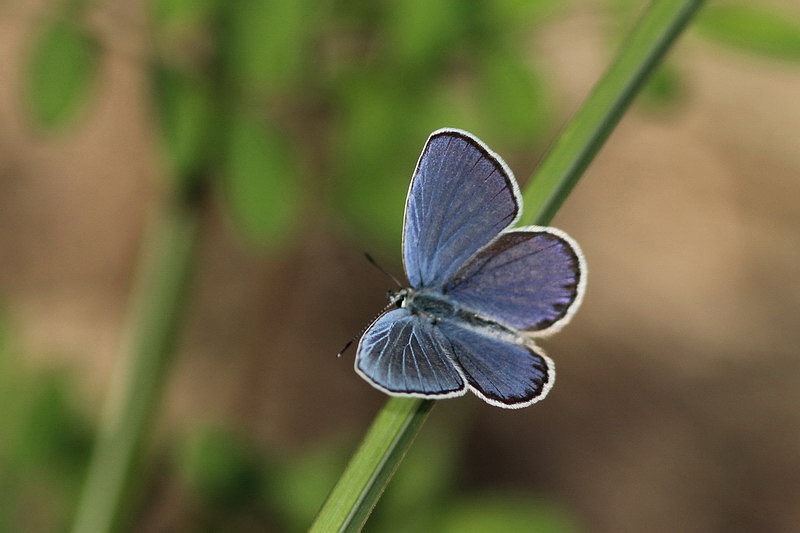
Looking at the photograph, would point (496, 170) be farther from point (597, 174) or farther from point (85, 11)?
point (597, 174)

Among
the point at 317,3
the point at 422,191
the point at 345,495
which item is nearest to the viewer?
the point at 345,495

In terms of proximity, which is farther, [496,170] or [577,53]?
[577,53]

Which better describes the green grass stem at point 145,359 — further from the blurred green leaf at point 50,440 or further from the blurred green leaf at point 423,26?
the blurred green leaf at point 423,26

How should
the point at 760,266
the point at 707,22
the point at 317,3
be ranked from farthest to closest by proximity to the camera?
the point at 760,266
the point at 707,22
the point at 317,3

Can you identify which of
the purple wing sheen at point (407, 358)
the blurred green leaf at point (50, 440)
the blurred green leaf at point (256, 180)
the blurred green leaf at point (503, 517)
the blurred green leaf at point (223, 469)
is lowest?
the blurred green leaf at point (50, 440)

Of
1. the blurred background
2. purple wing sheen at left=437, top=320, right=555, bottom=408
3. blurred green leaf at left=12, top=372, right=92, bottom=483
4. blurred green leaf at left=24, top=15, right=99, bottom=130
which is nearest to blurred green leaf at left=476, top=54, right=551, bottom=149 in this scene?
the blurred background

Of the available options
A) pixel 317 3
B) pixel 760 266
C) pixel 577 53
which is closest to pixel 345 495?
pixel 317 3

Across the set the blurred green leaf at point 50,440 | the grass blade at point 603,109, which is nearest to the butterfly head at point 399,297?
the grass blade at point 603,109

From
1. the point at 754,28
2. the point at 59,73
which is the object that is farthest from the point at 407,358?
the point at 754,28
